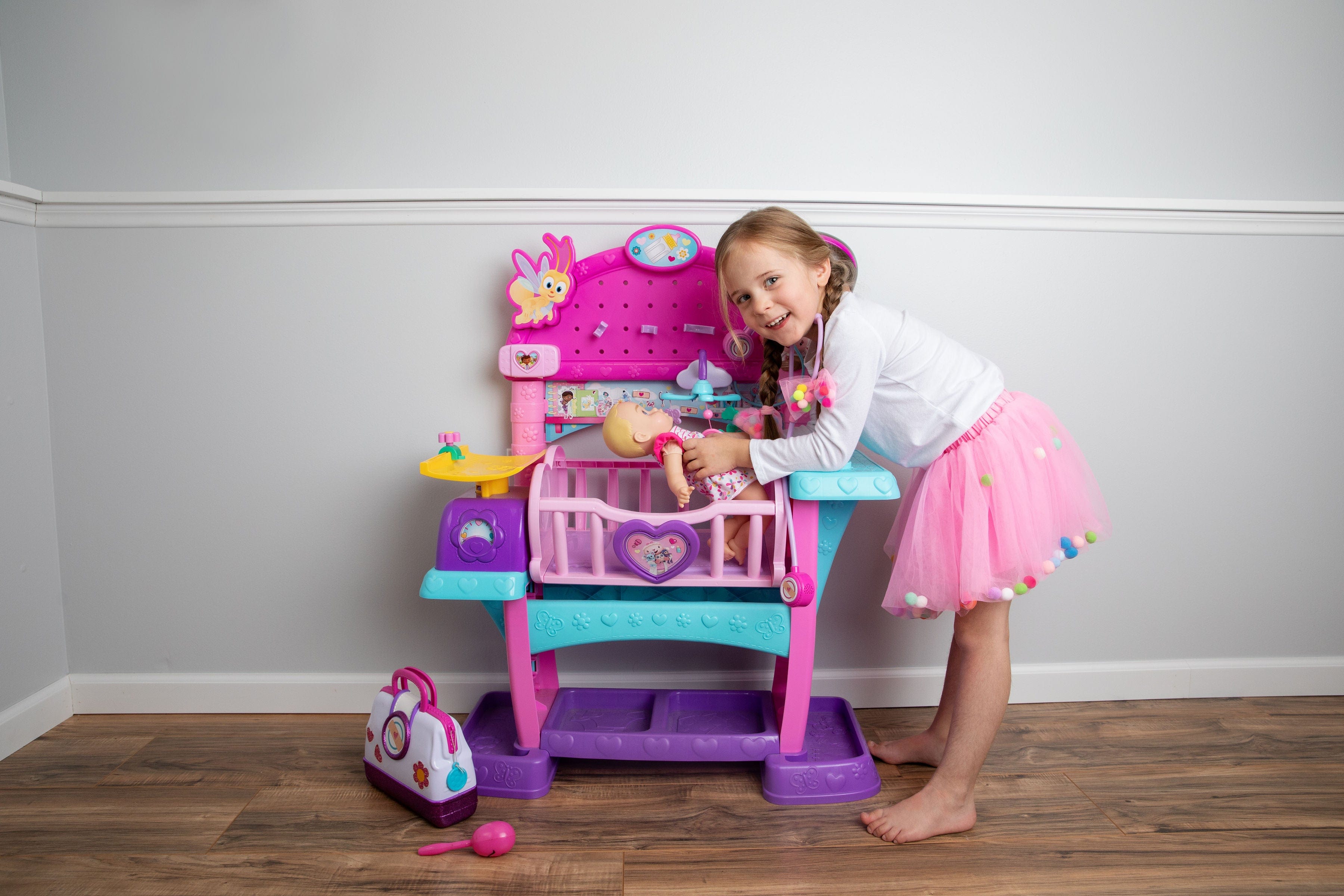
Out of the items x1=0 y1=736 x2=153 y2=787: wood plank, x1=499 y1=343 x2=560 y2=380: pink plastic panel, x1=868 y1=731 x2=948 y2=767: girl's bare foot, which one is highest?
x1=499 y1=343 x2=560 y2=380: pink plastic panel

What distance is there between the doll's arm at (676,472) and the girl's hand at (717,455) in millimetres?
21

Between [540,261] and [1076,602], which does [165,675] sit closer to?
[540,261]

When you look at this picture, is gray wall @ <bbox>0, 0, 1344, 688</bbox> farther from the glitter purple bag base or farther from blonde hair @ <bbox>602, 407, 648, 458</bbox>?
blonde hair @ <bbox>602, 407, 648, 458</bbox>

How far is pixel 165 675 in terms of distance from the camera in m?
1.54

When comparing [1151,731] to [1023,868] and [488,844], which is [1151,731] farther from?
[488,844]

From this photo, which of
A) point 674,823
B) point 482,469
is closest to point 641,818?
point 674,823

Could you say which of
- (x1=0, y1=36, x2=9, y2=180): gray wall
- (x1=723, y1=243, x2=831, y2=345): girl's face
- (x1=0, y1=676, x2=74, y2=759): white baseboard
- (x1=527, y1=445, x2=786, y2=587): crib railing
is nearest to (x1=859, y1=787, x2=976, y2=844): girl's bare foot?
(x1=527, y1=445, x2=786, y2=587): crib railing

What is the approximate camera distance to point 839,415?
3.78 ft

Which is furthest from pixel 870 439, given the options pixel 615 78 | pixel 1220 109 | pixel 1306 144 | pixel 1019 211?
pixel 1306 144

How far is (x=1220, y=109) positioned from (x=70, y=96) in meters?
2.28

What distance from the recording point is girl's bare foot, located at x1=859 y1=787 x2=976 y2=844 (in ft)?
3.73

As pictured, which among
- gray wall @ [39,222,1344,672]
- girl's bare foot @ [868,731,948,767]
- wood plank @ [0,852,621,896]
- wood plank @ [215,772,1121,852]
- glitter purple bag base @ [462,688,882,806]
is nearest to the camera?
wood plank @ [0,852,621,896]

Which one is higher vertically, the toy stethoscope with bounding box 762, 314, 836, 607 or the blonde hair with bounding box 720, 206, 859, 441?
the blonde hair with bounding box 720, 206, 859, 441

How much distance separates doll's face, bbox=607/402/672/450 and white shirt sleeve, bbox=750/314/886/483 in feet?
0.52
